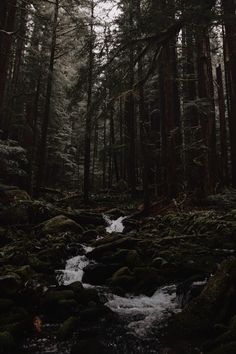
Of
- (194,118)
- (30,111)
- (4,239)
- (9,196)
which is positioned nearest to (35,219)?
(9,196)

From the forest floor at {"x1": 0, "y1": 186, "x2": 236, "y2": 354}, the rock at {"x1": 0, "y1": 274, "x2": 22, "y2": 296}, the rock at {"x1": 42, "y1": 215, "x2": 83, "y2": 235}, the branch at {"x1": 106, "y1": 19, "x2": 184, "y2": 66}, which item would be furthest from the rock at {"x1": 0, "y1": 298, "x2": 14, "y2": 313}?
the rock at {"x1": 42, "y1": 215, "x2": 83, "y2": 235}

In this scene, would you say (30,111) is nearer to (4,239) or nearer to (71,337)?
(4,239)

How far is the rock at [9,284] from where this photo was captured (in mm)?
6867

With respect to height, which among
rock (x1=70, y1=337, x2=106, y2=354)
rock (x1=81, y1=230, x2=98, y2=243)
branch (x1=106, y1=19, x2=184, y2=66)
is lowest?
rock (x1=70, y1=337, x2=106, y2=354)

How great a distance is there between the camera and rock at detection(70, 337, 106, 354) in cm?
516

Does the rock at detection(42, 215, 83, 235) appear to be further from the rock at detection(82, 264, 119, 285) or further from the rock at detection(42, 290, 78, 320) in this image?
the rock at detection(42, 290, 78, 320)

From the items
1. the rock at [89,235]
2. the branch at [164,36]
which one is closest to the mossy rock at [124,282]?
the rock at [89,235]

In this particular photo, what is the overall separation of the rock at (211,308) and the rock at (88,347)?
4.13ft

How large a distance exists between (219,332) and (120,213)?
12712mm

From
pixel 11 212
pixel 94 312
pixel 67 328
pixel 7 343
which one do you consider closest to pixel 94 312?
pixel 94 312

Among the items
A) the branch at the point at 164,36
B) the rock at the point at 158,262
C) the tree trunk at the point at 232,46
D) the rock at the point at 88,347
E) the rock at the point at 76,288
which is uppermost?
the tree trunk at the point at 232,46

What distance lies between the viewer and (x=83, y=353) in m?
5.09

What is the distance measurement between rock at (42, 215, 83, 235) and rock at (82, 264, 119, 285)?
4.14 metres

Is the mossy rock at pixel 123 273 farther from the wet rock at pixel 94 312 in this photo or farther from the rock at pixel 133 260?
the wet rock at pixel 94 312
